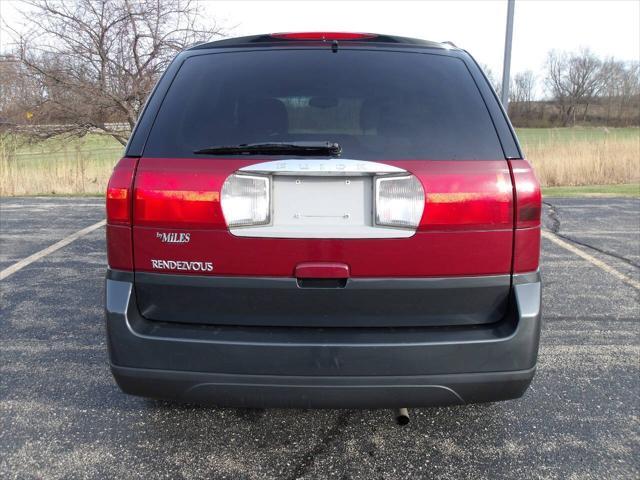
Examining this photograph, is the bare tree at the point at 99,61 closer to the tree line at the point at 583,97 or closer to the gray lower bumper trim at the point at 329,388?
the gray lower bumper trim at the point at 329,388

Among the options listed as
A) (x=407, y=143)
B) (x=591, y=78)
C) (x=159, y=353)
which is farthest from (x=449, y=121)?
(x=591, y=78)

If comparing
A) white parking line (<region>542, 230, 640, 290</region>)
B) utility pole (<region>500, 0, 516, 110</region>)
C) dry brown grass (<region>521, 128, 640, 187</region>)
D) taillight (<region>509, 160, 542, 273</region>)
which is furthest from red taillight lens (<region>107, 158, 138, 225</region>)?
dry brown grass (<region>521, 128, 640, 187</region>)

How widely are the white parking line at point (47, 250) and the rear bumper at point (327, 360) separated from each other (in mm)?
3775

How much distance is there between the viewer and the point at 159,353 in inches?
76.0

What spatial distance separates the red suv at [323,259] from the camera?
1866mm

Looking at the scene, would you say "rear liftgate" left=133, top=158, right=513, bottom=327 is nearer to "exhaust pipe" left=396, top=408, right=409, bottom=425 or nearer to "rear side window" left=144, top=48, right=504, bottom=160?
"rear side window" left=144, top=48, right=504, bottom=160

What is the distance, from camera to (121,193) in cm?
195

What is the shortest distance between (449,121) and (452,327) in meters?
0.78

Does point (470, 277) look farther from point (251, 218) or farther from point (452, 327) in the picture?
point (251, 218)

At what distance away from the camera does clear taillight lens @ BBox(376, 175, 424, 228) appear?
186 cm

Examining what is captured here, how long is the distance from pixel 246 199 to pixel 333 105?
23.2 inches

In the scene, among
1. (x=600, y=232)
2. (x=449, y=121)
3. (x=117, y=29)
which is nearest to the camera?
(x=449, y=121)

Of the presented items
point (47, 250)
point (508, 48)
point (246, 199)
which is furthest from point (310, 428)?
point (508, 48)

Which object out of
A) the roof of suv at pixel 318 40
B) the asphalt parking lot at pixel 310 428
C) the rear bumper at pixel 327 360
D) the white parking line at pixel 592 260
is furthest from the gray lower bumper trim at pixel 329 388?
the white parking line at pixel 592 260
